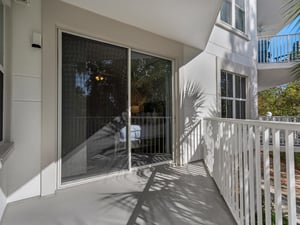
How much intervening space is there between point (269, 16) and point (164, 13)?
9157 millimetres

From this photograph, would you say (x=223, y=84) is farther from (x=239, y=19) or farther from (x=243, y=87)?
(x=239, y=19)

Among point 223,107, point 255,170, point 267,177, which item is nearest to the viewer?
point 267,177

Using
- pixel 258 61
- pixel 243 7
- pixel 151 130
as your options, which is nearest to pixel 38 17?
pixel 151 130

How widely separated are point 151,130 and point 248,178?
249 centimetres

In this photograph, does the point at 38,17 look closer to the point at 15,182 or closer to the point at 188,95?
the point at 15,182

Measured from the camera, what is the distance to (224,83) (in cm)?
607

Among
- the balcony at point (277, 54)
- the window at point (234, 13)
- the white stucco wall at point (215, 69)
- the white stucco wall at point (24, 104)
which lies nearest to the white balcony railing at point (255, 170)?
the white stucco wall at point (215, 69)

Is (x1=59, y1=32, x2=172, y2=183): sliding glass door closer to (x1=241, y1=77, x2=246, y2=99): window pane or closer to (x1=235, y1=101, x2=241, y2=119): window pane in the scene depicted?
(x1=235, y1=101, x2=241, y2=119): window pane

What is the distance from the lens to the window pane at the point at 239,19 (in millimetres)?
6535

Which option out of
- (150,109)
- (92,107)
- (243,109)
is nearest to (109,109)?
(92,107)

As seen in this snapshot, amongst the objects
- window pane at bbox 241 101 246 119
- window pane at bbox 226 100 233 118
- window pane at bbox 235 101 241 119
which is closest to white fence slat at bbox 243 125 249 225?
window pane at bbox 226 100 233 118

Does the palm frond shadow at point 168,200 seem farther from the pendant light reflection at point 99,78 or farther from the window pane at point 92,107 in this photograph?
the pendant light reflection at point 99,78

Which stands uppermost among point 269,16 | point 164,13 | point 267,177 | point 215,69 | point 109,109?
point 269,16

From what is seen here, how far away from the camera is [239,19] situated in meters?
6.69
